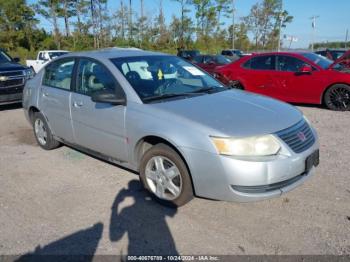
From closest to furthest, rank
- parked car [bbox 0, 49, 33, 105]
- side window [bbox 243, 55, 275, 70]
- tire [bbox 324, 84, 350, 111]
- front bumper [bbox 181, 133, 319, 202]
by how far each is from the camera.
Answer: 1. front bumper [bbox 181, 133, 319, 202]
2. tire [bbox 324, 84, 350, 111]
3. parked car [bbox 0, 49, 33, 105]
4. side window [bbox 243, 55, 275, 70]

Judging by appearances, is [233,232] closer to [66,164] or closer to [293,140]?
[293,140]

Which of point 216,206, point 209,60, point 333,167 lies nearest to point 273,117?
point 216,206

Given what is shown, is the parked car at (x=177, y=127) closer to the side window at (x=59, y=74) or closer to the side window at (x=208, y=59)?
the side window at (x=59, y=74)

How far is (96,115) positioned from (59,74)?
1346 mm

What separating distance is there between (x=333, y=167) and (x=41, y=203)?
12.1 feet

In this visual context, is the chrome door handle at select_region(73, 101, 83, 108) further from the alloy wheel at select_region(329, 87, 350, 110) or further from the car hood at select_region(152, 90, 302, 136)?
the alloy wheel at select_region(329, 87, 350, 110)

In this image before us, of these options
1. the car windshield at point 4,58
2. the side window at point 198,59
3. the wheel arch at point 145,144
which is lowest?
the wheel arch at point 145,144

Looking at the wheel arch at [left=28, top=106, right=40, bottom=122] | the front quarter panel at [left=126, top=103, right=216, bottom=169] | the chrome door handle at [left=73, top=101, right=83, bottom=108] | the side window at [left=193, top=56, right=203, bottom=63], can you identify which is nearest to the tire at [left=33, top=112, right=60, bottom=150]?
the wheel arch at [left=28, top=106, right=40, bottom=122]

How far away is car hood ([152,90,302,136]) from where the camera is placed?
10.7ft

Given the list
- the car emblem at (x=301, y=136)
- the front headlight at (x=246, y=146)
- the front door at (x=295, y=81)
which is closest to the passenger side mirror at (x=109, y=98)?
the front headlight at (x=246, y=146)

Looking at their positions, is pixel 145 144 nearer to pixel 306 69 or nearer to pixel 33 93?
pixel 33 93

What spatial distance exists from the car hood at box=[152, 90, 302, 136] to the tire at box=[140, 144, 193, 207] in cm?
41

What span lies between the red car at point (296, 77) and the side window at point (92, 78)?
5.69 metres

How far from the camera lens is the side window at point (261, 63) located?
30.2 ft
